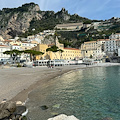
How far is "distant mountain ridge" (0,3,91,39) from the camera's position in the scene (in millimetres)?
126806

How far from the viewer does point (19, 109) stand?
7.45m

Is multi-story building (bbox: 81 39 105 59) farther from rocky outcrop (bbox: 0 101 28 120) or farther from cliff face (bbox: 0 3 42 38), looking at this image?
rocky outcrop (bbox: 0 101 28 120)

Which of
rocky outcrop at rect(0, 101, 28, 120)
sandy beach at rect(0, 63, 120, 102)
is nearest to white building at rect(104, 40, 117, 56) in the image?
sandy beach at rect(0, 63, 120, 102)

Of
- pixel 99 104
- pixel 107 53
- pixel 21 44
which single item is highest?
pixel 21 44

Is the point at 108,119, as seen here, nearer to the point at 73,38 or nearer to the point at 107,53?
the point at 107,53

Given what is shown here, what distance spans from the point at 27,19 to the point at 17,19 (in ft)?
36.4

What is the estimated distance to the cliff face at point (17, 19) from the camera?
4892 inches

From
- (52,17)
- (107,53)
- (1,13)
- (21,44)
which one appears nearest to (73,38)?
(107,53)

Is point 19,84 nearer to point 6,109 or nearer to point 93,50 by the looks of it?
point 6,109

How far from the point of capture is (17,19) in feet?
449

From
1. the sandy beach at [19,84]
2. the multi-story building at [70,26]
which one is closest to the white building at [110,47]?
the multi-story building at [70,26]

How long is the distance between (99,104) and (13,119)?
18.6 feet

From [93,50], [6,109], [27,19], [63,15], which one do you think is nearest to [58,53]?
[93,50]

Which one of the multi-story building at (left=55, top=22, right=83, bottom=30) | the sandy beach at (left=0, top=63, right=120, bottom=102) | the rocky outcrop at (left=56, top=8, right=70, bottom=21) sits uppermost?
the rocky outcrop at (left=56, top=8, right=70, bottom=21)
